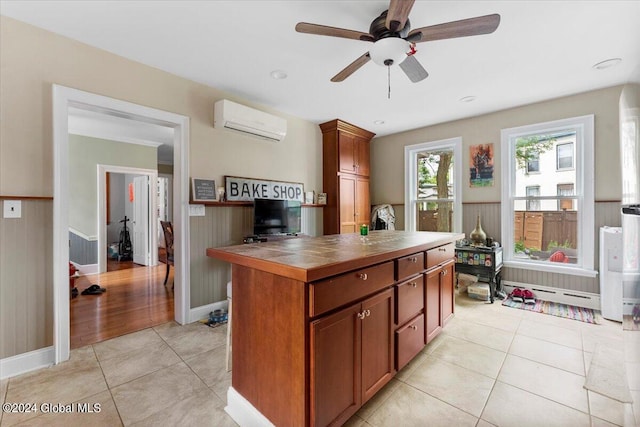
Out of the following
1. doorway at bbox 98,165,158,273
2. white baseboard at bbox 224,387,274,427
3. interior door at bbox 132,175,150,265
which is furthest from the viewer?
interior door at bbox 132,175,150,265

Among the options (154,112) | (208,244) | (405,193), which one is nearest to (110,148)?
(154,112)

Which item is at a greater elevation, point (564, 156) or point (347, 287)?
point (564, 156)

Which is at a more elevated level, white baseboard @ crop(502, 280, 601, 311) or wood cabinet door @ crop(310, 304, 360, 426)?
wood cabinet door @ crop(310, 304, 360, 426)

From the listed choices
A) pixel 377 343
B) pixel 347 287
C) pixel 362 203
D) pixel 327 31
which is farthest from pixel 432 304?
pixel 362 203

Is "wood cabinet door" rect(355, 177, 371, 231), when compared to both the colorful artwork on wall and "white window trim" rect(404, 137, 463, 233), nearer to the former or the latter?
"white window trim" rect(404, 137, 463, 233)

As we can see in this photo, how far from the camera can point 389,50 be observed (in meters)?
1.85

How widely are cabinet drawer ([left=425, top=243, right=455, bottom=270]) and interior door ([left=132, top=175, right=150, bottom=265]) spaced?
5748 mm

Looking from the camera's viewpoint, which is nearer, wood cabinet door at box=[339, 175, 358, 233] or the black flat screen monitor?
the black flat screen monitor

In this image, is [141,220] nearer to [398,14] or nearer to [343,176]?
[343,176]

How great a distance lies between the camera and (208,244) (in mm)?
3084

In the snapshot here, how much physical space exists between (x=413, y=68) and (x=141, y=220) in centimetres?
609

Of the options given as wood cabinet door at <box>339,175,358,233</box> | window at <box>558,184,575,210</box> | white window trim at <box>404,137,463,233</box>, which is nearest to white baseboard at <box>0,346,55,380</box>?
wood cabinet door at <box>339,175,358,233</box>

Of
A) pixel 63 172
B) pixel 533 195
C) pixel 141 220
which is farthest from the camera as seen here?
pixel 141 220

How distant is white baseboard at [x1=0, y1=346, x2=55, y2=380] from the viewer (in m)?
1.94
